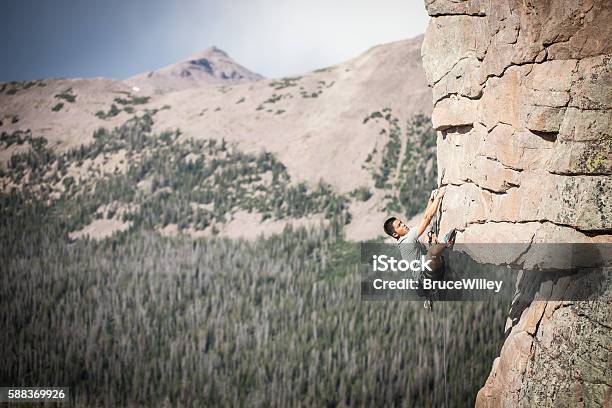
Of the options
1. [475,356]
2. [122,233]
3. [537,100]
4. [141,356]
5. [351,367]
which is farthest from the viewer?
[122,233]

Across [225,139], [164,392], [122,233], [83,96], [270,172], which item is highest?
[83,96]

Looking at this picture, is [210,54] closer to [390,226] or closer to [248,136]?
[248,136]

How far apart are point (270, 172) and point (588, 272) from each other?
52.9 metres

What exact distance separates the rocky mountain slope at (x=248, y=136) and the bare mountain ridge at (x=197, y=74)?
80788mm

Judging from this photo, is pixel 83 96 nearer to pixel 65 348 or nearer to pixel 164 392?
pixel 65 348

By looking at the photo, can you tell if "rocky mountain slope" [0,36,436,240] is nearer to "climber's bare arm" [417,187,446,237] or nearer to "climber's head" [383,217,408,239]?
"climber's bare arm" [417,187,446,237]

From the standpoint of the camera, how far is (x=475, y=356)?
96.9 feet

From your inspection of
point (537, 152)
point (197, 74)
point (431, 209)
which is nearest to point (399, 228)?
point (431, 209)

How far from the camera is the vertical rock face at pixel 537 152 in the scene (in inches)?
336

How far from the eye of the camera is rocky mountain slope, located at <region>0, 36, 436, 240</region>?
54.8 m

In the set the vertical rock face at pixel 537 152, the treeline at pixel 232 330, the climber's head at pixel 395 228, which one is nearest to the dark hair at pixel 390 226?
the climber's head at pixel 395 228

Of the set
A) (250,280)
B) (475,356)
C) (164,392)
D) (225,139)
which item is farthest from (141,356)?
(225,139)

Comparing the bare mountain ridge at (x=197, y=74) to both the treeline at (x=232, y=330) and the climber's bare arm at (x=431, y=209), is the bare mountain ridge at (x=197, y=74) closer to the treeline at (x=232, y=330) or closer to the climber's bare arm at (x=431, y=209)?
the treeline at (x=232, y=330)

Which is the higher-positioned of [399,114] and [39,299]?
[399,114]
